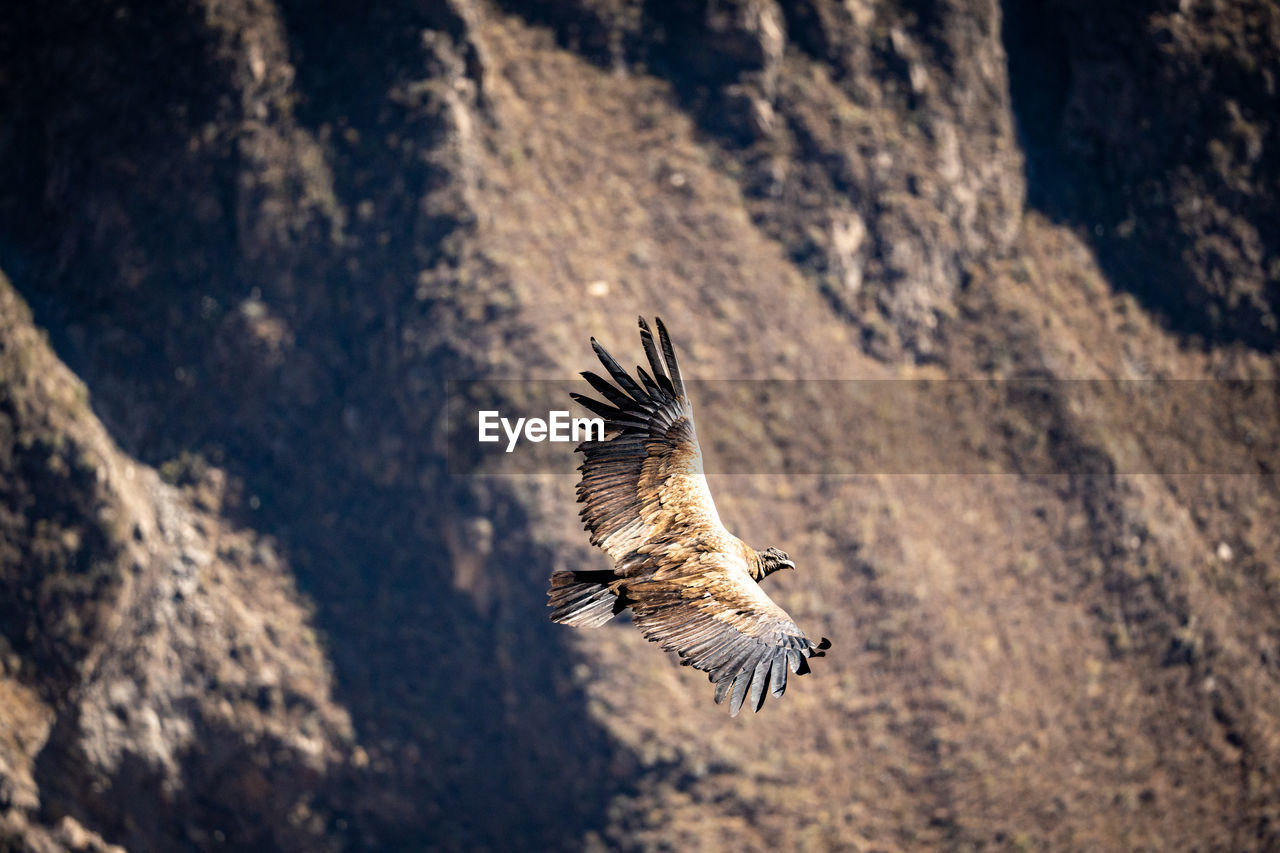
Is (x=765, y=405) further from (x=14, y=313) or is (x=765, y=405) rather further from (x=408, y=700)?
(x=14, y=313)

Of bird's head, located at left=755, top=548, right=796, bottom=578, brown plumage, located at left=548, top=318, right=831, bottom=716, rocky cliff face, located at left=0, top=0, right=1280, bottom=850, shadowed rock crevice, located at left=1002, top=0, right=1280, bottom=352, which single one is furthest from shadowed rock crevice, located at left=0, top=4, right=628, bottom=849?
shadowed rock crevice, located at left=1002, top=0, right=1280, bottom=352

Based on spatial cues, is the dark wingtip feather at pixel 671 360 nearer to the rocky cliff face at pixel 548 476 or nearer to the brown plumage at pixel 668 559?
the brown plumage at pixel 668 559

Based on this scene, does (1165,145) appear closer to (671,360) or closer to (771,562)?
(771,562)

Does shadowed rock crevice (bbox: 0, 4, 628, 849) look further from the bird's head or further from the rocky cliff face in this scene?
the bird's head

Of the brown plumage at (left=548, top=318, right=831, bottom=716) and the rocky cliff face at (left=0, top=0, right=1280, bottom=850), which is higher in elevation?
the brown plumage at (left=548, top=318, right=831, bottom=716)

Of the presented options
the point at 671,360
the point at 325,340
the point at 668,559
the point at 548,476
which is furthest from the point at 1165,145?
the point at 668,559

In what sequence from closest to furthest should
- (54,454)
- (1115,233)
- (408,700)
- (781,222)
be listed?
(54,454), (408,700), (781,222), (1115,233)

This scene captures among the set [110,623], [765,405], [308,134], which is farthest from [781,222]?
[110,623]
